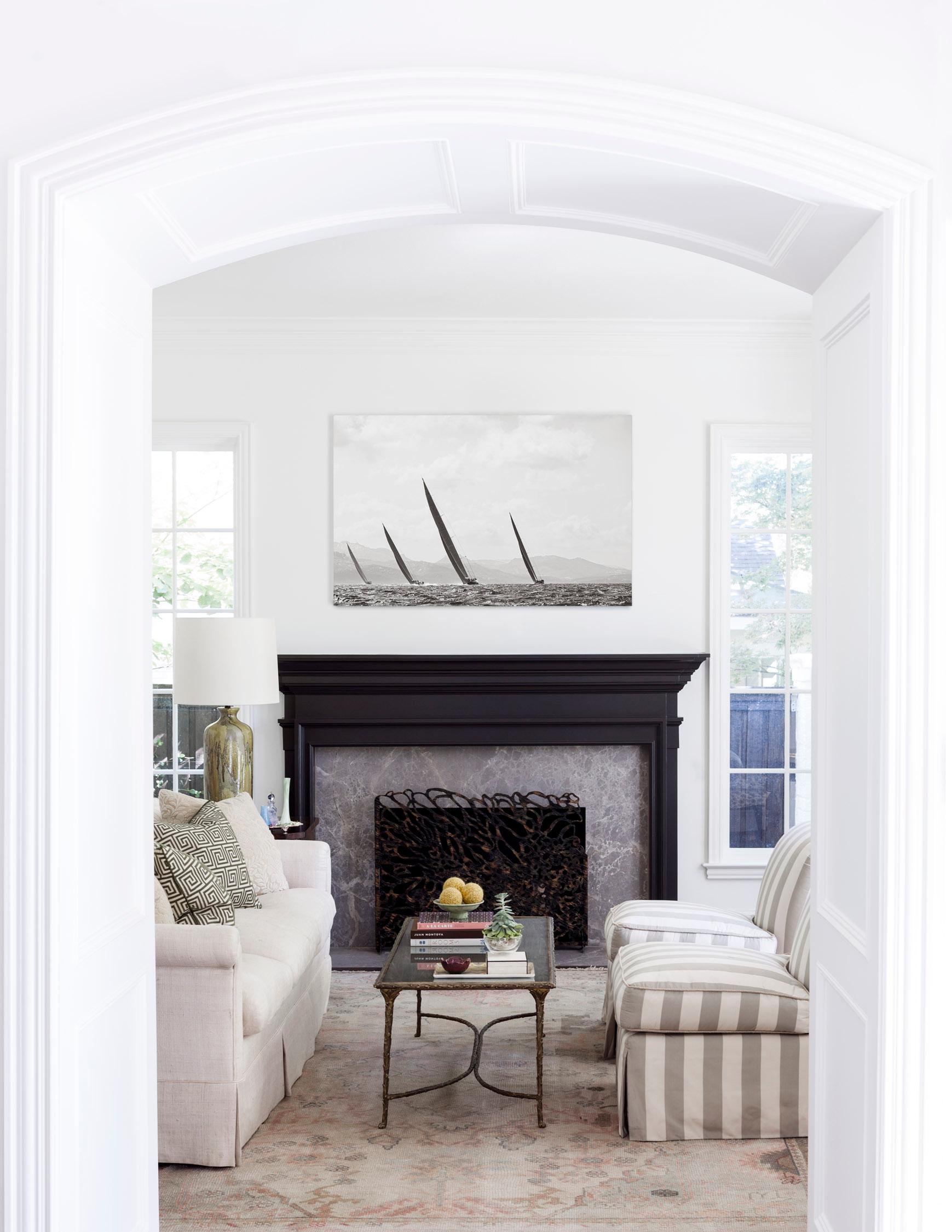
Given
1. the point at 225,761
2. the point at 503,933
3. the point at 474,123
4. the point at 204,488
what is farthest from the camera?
the point at 204,488

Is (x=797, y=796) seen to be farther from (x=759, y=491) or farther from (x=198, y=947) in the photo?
(x=198, y=947)

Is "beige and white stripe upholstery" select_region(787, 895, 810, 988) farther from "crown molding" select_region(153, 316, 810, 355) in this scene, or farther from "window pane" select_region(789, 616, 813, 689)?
"crown molding" select_region(153, 316, 810, 355)

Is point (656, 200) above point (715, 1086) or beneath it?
above

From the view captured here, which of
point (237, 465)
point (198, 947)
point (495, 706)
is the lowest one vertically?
point (198, 947)

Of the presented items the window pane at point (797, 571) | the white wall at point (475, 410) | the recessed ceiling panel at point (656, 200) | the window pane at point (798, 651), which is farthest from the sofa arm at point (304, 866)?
the recessed ceiling panel at point (656, 200)

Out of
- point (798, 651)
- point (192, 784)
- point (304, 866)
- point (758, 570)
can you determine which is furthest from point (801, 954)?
point (192, 784)

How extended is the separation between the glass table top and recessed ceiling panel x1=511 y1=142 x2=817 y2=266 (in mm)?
2153

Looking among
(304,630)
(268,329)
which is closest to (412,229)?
(268,329)

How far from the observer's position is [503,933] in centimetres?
344

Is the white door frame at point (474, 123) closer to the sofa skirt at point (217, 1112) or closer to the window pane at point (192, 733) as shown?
the sofa skirt at point (217, 1112)

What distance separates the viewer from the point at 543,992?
3.22 meters

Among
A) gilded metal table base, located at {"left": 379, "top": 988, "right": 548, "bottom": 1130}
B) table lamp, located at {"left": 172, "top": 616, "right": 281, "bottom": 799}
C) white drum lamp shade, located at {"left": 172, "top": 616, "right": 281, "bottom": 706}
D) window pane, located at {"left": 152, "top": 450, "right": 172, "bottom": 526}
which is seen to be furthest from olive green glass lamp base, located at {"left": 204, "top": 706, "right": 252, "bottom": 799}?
gilded metal table base, located at {"left": 379, "top": 988, "right": 548, "bottom": 1130}

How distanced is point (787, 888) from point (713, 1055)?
815mm

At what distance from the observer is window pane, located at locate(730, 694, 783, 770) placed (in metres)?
5.38
